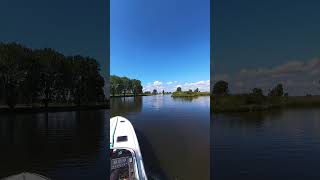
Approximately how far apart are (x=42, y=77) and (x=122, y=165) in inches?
172

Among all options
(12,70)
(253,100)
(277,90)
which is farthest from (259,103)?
(12,70)

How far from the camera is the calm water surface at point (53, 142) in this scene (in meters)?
8.16

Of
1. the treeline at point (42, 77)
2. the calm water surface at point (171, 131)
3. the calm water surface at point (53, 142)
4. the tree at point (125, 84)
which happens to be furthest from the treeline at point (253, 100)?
the tree at point (125, 84)

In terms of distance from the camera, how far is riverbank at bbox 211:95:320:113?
9.09 m

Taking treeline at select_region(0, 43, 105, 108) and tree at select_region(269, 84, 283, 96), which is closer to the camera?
treeline at select_region(0, 43, 105, 108)

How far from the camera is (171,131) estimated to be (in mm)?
15898

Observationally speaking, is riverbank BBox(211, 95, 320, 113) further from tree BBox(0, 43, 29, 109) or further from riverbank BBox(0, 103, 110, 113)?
tree BBox(0, 43, 29, 109)

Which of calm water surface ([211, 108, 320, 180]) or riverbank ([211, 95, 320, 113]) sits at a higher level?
riverbank ([211, 95, 320, 113])

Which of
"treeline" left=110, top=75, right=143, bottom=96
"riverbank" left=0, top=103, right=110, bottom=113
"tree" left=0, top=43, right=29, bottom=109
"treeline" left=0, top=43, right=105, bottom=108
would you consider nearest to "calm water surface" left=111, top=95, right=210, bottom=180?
"treeline" left=110, top=75, right=143, bottom=96

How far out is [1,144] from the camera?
358 inches

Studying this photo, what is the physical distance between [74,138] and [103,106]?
245 centimetres

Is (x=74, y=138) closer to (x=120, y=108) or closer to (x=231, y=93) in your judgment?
(x=231, y=93)

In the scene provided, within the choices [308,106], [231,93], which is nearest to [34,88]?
[231,93]

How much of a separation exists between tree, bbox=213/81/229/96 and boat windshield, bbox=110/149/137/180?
14.6 feet
